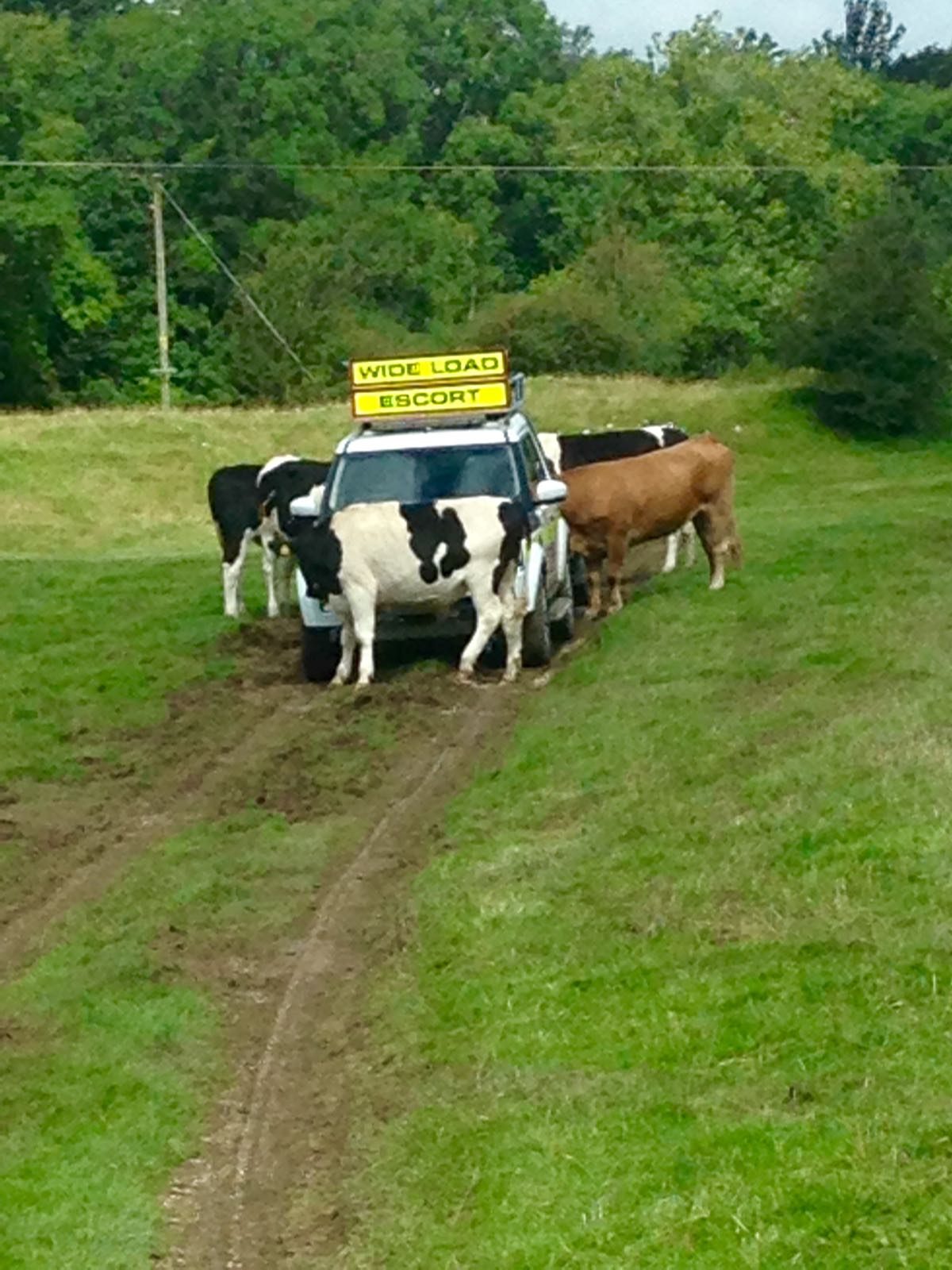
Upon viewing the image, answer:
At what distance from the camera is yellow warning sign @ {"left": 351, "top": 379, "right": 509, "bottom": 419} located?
19.2 metres

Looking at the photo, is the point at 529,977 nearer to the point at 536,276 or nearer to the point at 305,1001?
the point at 305,1001

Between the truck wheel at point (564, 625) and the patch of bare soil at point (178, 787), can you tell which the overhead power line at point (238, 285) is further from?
the patch of bare soil at point (178, 787)

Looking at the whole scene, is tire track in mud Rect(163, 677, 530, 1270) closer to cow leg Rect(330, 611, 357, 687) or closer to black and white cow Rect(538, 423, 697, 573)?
cow leg Rect(330, 611, 357, 687)

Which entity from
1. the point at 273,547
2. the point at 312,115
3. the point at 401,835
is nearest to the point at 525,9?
the point at 312,115

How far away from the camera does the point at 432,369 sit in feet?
65.0

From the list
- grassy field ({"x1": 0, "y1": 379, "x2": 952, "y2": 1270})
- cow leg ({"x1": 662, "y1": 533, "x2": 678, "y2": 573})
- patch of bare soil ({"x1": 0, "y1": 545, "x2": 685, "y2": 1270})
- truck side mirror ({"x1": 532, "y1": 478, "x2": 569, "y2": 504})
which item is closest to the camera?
grassy field ({"x1": 0, "y1": 379, "x2": 952, "y2": 1270})

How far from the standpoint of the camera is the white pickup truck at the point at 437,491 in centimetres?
1705

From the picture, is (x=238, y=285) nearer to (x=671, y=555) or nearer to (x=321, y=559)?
(x=671, y=555)

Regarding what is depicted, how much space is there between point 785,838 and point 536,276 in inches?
3238

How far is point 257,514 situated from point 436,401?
277cm

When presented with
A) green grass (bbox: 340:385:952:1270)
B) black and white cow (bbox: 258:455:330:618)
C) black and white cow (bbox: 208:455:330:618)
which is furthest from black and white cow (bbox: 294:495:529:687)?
black and white cow (bbox: 208:455:330:618)

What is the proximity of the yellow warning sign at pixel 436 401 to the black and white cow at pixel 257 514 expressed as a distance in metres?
1.55

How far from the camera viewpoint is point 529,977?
829 cm

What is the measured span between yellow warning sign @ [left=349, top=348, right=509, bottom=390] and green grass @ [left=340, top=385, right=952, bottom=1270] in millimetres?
5682
